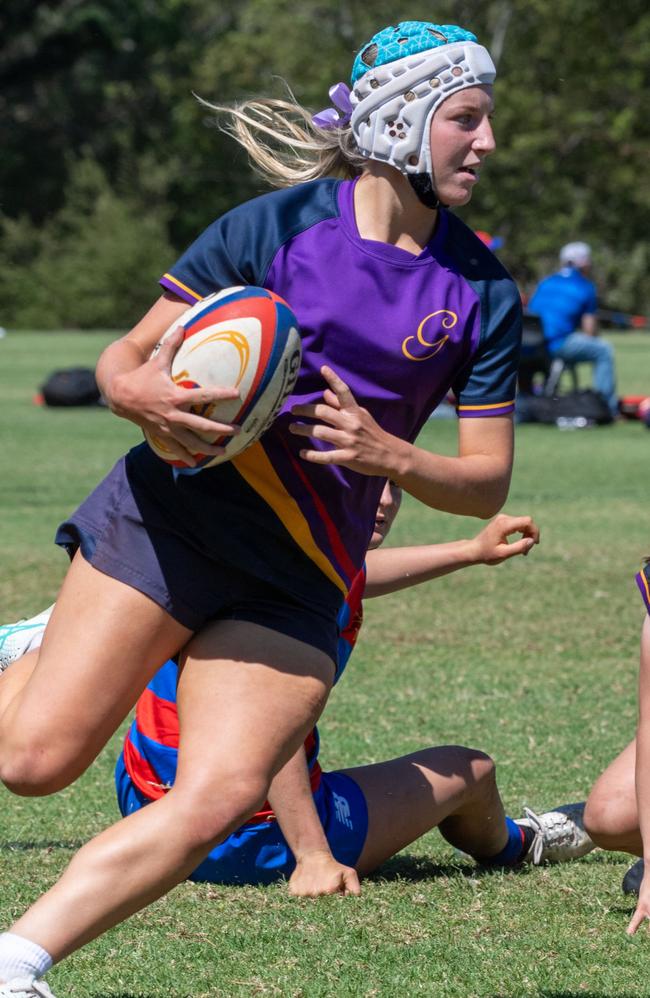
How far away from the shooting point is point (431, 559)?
187 inches

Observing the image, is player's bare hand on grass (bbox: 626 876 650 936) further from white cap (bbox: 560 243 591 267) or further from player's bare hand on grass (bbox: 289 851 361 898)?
white cap (bbox: 560 243 591 267)

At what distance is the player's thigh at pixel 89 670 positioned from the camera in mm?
3305

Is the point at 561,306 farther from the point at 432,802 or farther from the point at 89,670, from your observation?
the point at 89,670

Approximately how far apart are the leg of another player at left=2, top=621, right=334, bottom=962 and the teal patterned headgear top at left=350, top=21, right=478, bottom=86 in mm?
1381

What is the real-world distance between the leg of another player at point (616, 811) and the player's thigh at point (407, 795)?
0.40 meters

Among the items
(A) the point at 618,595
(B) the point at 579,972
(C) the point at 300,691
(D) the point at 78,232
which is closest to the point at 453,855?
(B) the point at 579,972

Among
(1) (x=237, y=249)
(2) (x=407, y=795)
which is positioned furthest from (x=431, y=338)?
(2) (x=407, y=795)

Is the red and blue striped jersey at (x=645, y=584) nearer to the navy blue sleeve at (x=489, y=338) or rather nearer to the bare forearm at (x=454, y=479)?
the bare forearm at (x=454, y=479)

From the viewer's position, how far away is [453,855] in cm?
489

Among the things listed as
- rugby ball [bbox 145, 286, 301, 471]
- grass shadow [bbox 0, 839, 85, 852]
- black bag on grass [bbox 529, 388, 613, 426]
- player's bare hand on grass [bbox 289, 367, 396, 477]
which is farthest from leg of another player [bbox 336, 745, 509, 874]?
black bag on grass [bbox 529, 388, 613, 426]

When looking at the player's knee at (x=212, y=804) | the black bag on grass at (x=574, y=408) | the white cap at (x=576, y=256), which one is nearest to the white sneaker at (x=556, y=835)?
the player's knee at (x=212, y=804)

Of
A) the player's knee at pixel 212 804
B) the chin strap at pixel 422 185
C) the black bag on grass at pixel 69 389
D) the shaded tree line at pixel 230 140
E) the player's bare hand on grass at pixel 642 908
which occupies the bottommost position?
the shaded tree line at pixel 230 140

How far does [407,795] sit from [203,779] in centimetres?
147

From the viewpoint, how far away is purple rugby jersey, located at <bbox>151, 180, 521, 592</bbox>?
11.4 feet
